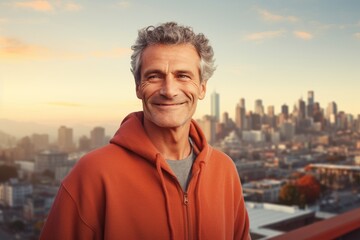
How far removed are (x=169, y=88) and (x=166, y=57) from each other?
0.06 meters

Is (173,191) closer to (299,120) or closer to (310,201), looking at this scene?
(310,201)

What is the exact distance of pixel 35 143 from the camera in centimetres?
1505

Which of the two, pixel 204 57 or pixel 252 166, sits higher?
pixel 204 57

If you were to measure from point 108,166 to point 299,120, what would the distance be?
3073 cm

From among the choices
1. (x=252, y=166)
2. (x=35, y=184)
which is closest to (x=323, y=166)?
(x=252, y=166)

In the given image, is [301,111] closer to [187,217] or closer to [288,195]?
[288,195]

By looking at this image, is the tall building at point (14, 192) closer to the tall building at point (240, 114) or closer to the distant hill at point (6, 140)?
the distant hill at point (6, 140)

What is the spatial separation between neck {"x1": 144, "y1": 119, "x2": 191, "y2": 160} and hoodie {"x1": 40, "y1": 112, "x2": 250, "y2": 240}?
2 centimetres

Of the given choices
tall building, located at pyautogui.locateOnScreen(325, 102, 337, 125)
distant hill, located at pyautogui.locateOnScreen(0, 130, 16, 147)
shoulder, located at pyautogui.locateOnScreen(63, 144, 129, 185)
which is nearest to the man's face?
shoulder, located at pyautogui.locateOnScreen(63, 144, 129, 185)

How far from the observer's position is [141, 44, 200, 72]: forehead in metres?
0.74

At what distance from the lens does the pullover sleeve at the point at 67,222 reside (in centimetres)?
68

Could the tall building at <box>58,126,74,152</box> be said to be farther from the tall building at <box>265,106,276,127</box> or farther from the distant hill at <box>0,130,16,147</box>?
the tall building at <box>265,106,276,127</box>

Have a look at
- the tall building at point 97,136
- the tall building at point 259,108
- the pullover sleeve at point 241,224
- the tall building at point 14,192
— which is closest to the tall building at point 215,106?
the tall building at point 259,108

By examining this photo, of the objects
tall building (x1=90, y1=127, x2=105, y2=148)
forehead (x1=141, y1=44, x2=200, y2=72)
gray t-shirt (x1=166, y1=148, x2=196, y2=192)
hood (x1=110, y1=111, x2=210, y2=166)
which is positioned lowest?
tall building (x1=90, y1=127, x2=105, y2=148)
